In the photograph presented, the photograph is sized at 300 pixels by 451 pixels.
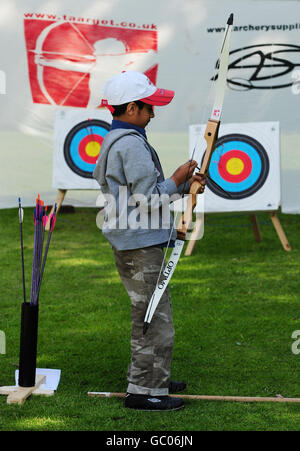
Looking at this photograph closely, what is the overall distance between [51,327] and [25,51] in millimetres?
4004

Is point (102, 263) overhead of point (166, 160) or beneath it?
beneath

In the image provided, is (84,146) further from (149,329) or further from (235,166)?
(149,329)

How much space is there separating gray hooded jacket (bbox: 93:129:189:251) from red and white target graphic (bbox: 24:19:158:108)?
4.52 metres

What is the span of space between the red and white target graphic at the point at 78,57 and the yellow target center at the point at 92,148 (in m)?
0.82

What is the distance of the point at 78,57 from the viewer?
22.7ft

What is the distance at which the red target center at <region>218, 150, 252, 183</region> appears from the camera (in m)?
5.36

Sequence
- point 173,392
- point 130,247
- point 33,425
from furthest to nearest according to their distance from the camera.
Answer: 1. point 173,392
2. point 130,247
3. point 33,425

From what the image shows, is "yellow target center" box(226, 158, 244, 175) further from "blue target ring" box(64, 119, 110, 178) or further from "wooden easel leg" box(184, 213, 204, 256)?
"blue target ring" box(64, 119, 110, 178)

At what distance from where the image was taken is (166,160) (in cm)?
703

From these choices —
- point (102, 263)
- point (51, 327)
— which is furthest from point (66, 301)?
point (102, 263)

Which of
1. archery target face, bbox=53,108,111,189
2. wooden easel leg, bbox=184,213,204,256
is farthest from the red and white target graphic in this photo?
wooden easel leg, bbox=184,213,204,256

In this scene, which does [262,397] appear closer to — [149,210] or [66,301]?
[149,210]

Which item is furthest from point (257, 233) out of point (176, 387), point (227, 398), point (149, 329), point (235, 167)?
point (149, 329)

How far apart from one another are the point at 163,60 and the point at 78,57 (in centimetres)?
78
